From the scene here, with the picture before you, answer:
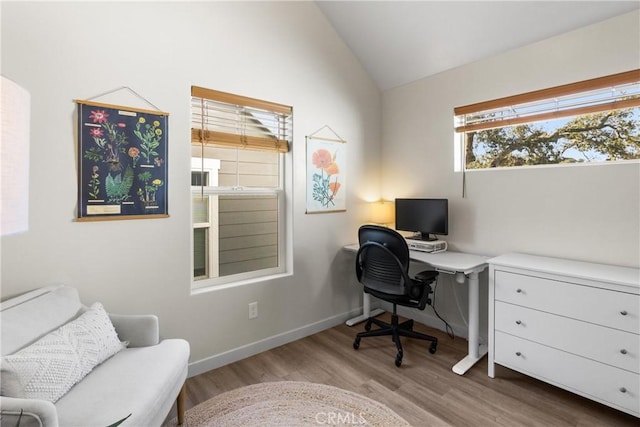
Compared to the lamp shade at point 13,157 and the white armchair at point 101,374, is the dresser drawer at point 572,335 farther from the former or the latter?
the lamp shade at point 13,157

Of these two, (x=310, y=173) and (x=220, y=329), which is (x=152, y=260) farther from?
(x=310, y=173)

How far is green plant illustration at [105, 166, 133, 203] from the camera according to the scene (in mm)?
1903

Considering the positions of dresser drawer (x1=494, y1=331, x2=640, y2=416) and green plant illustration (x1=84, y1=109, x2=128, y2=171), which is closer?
dresser drawer (x1=494, y1=331, x2=640, y2=416)

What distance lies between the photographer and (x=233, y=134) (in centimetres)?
244

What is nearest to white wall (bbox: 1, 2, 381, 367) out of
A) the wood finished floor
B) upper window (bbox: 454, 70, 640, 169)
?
the wood finished floor

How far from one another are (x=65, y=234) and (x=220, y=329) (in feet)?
3.77

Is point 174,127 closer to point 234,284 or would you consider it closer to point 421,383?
point 234,284

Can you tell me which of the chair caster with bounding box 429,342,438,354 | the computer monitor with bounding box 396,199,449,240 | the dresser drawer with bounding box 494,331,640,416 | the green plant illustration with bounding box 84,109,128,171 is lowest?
the chair caster with bounding box 429,342,438,354

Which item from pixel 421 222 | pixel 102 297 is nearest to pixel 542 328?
pixel 421 222

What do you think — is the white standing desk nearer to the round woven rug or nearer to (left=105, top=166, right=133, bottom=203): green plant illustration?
the round woven rug

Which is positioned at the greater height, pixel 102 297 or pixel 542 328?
pixel 102 297

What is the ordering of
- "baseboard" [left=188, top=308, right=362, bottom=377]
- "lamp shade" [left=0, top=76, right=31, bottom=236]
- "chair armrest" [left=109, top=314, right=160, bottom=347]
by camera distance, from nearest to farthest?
"lamp shade" [left=0, top=76, right=31, bottom=236]
"chair armrest" [left=109, top=314, right=160, bottom=347]
"baseboard" [left=188, top=308, right=362, bottom=377]

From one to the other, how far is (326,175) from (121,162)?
1.63 meters

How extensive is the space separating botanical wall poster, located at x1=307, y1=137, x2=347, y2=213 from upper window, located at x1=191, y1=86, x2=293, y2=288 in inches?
9.6
